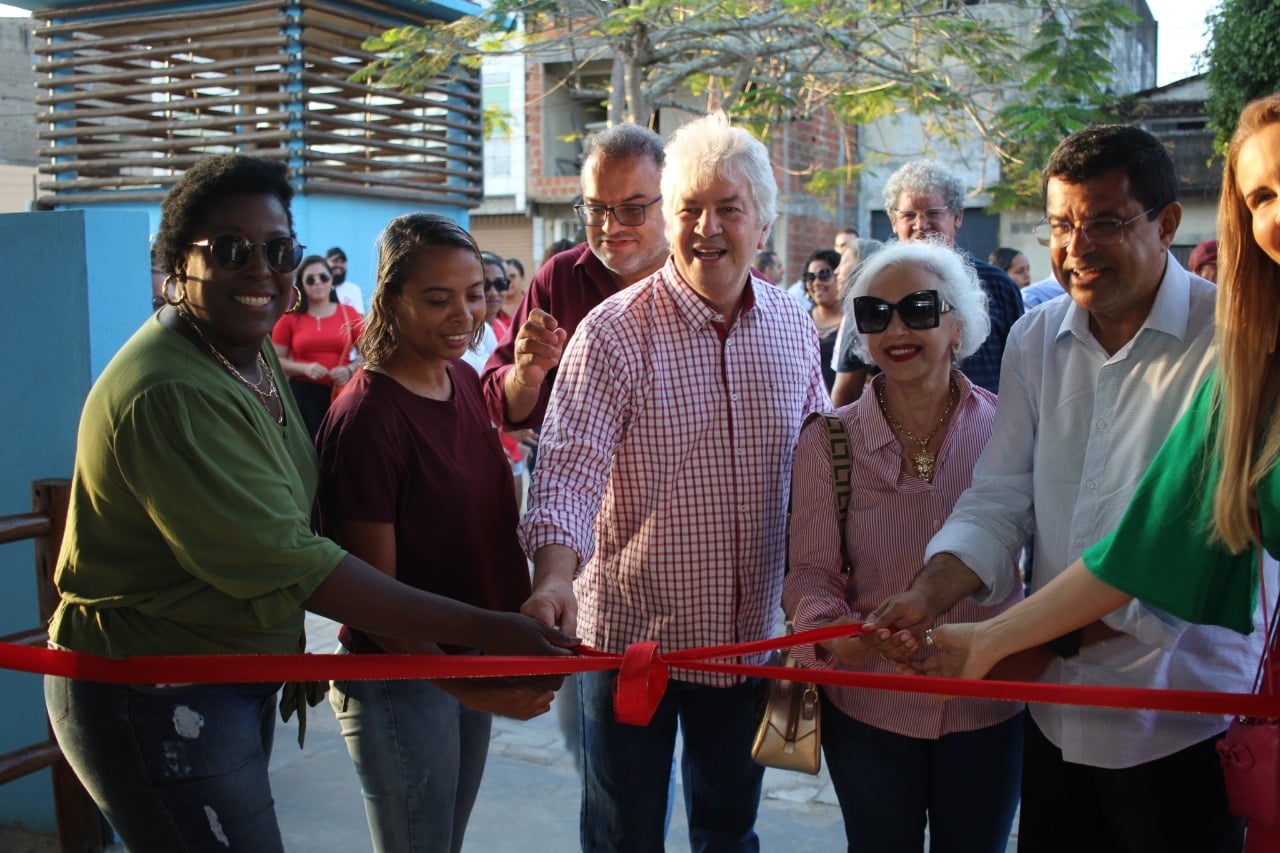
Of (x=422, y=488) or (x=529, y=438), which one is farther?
(x=529, y=438)

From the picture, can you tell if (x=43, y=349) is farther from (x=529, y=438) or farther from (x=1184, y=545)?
(x=529, y=438)

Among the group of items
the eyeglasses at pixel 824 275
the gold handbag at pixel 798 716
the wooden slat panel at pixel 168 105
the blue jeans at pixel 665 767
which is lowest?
the blue jeans at pixel 665 767

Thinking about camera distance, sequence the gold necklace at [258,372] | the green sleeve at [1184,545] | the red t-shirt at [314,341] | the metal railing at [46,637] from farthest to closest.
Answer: the red t-shirt at [314,341]
the metal railing at [46,637]
the gold necklace at [258,372]
the green sleeve at [1184,545]

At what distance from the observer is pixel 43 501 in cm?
385

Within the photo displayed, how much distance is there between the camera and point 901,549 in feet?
9.14

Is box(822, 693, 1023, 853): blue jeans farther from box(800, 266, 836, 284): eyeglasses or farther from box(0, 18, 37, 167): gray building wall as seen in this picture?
box(0, 18, 37, 167): gray building wall

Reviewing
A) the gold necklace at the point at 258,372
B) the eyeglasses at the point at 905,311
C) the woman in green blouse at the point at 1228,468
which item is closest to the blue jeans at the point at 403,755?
the gold necklace at the point at 258,372

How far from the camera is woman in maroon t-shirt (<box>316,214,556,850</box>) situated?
105 inches

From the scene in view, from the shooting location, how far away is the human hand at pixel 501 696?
8.72 feet

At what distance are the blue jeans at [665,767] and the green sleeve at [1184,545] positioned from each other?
Result: 1.13 meters

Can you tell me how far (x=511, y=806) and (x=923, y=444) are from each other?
2582 millimetres

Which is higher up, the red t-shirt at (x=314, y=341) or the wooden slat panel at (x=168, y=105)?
the wooden slat panel at (x=168, y=105)

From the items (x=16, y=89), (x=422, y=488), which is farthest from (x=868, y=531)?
(x=16, y=89)

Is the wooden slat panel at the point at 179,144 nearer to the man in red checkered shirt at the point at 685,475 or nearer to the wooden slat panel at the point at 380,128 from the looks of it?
the wooden slat panel at the point at 380,128
